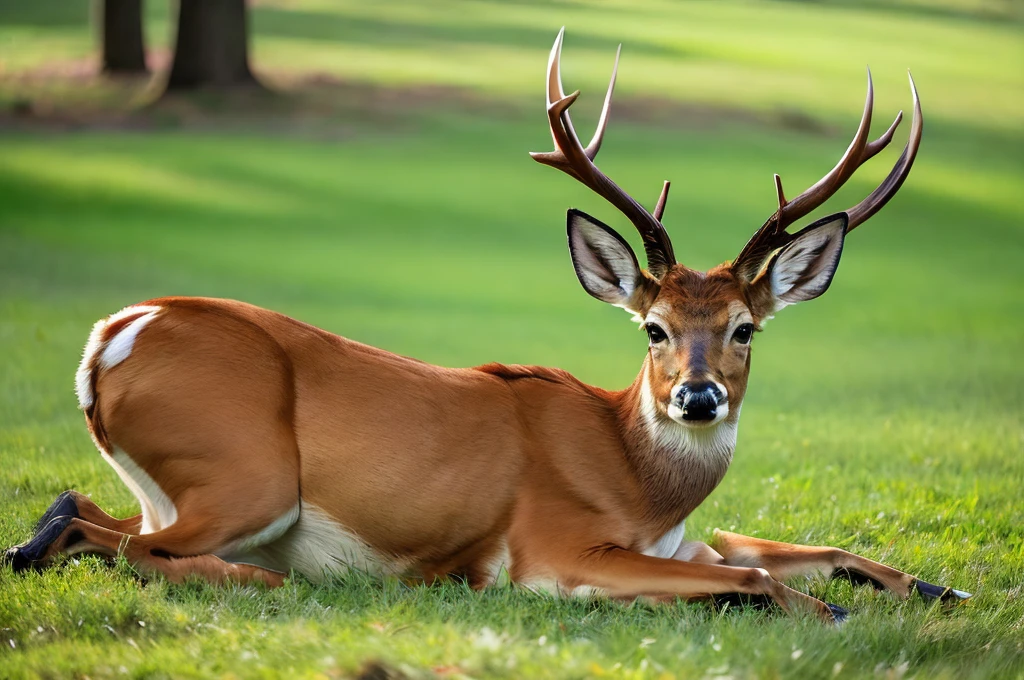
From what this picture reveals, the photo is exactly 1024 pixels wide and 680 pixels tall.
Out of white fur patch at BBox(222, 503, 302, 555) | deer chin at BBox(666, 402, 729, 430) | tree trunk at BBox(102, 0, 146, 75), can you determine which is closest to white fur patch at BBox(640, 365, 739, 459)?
deer chin at BBox(666, 402, 729, 430)

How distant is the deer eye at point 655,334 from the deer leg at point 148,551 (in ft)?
5.91

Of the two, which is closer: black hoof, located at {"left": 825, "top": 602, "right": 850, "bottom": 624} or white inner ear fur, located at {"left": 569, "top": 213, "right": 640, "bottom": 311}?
black hoof, located at {"left": 825, "top": 602, "right": 850, "bottom": 624}

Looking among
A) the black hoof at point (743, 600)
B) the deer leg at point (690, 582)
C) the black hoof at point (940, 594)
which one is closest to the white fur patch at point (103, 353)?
the deer leg at point (690, 582)

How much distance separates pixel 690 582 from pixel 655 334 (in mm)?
1070

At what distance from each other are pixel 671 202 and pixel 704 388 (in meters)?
16.5

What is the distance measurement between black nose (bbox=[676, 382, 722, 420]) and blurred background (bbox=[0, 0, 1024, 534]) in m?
3.11

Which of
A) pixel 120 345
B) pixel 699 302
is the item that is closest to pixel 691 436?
pixel 699 302

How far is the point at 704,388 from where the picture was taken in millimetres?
5039

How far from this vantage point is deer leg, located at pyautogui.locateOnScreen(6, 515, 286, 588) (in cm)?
485

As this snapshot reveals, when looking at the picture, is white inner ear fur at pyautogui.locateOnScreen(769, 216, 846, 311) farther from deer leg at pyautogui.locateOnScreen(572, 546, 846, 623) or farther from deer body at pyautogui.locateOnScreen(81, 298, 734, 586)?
deer leg at pyautogui.locateOnScreen(572, 546, 846, 623)

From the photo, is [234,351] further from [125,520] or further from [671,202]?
[671,202]

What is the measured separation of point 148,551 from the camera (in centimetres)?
489

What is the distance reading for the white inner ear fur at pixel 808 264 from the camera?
5496 millimetres

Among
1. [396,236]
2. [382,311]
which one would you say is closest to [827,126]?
[396,236]
